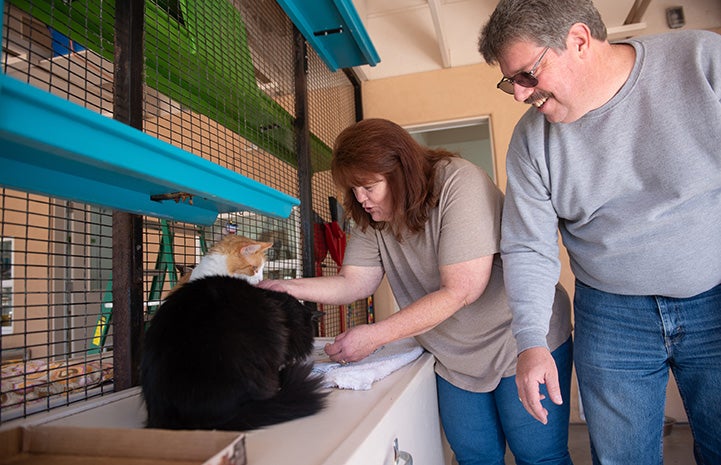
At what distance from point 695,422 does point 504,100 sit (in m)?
2.16

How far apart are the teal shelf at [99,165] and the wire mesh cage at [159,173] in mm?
17

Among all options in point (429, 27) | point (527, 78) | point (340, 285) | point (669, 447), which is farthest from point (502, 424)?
point (429, 27)

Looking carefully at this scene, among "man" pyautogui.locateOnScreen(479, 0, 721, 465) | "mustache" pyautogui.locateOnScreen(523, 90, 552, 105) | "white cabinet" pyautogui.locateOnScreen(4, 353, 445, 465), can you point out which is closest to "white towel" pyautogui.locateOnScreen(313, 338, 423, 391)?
"white cabinet" pyautogui.locateOnScreen(4, 353, 445, 465)

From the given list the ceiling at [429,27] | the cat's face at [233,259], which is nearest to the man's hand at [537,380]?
the cat's face at [233,259]

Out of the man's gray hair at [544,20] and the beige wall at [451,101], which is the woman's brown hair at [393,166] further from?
the beige wall at [451,101]

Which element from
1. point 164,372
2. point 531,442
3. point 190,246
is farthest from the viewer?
point 190,246

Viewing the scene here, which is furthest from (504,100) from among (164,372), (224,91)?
(164,372)

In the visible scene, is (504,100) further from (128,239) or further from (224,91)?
(128,239)

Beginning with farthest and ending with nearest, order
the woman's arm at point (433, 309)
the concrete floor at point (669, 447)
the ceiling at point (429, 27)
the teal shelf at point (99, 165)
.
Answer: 1. the ceiling at point (429, 27)
2. the concrete floor at point (669, 447)
3. the woman's arm at point (433, 309)
4. the teal shelf at point (99, 165)

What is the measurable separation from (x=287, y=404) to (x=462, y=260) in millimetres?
476

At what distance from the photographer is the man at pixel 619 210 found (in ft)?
2.50

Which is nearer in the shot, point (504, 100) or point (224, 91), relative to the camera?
point (224, 91)

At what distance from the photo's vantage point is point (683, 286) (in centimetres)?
81

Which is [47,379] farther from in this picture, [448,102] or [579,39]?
[448,102]
